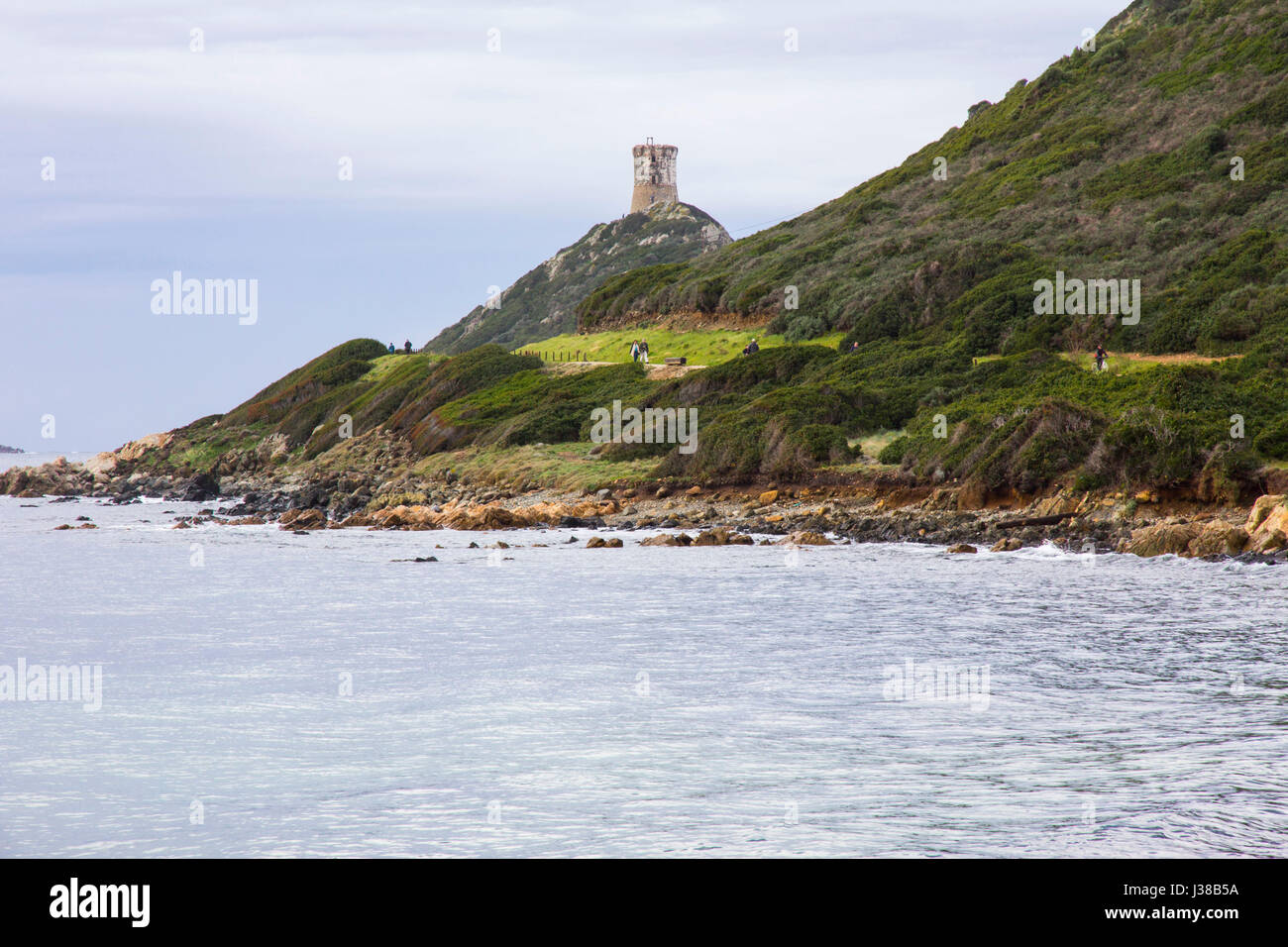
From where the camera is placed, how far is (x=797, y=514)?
3866 cm

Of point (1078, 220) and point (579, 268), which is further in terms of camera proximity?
point (579, 268)

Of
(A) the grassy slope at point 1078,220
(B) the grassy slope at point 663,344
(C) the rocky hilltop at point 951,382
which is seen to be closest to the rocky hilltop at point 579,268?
(C) the rocky hilltop at point 951,382

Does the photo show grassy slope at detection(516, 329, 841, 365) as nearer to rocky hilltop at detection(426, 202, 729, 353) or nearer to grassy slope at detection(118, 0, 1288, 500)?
grassy slope at detection(118, 0, 1288, 500)

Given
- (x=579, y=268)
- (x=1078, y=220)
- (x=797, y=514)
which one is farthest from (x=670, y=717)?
(x=579, y=268)

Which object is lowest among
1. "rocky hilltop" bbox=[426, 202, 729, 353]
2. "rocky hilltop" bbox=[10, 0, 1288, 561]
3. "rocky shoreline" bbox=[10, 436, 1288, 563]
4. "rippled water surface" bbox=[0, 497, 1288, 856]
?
"rippled water surface" bbox=[0, 497, 1288, 856]

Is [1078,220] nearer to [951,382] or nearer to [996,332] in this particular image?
[996,332]

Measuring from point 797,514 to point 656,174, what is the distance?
14319 centimetres

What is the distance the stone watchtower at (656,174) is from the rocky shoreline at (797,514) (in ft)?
390

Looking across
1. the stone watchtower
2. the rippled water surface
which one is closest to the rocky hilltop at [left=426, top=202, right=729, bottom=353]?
the stone watchtower

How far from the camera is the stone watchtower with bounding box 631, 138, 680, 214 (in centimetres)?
17350

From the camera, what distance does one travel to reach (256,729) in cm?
1502

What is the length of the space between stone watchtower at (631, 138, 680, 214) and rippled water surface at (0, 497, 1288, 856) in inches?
5896

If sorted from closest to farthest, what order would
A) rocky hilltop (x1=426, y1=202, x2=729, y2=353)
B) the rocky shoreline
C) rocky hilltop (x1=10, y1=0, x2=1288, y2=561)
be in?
the rocky shoreline → rocky hilltop (x1=10, y1=0, x2=1288, y2=561) → rocky hilltop (x1=426, y1=202, x2=729, y2=353)
